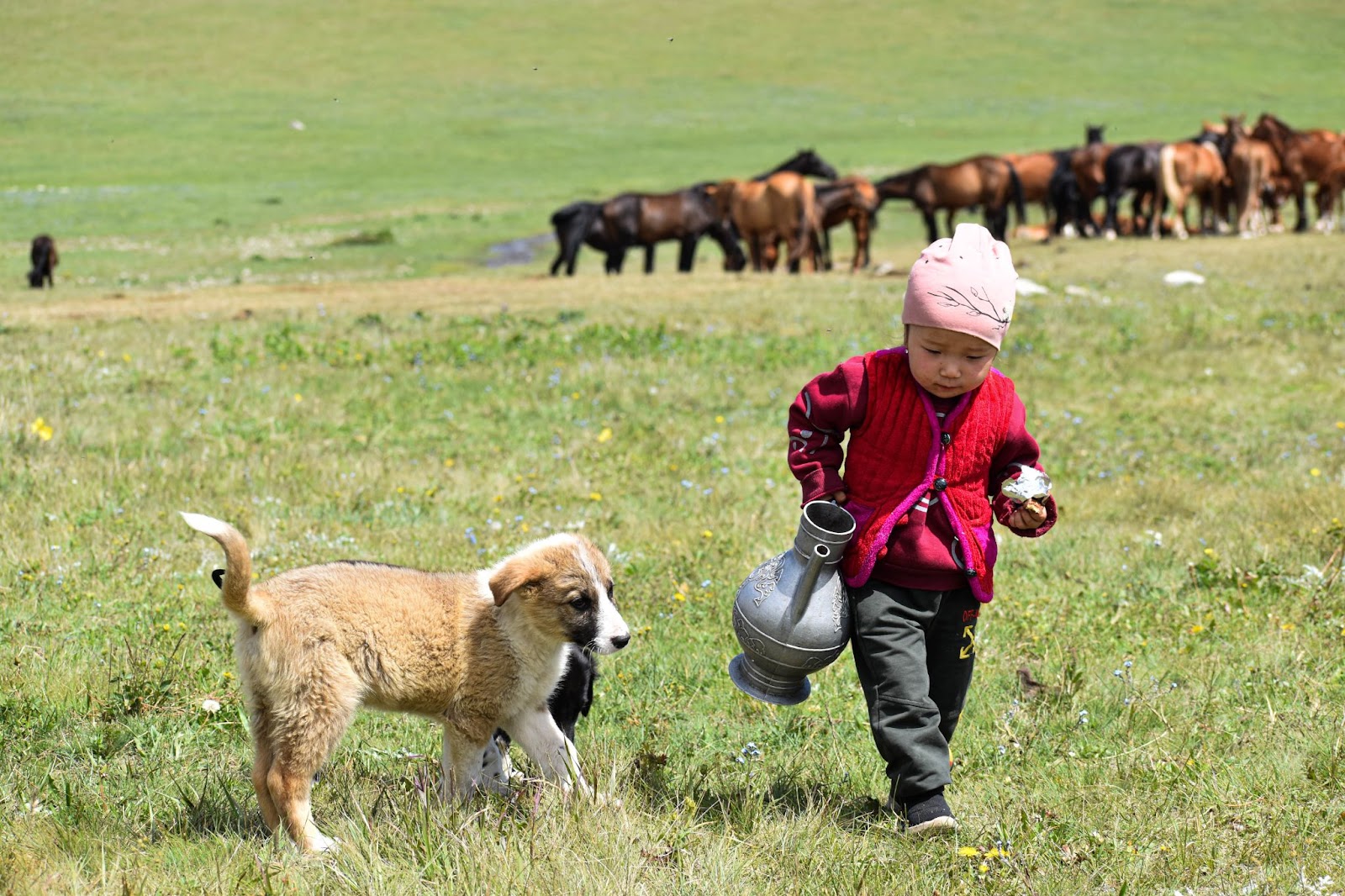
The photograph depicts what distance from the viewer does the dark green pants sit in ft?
13.8

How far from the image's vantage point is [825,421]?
439 centimetres

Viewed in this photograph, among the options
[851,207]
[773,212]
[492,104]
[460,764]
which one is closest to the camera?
[460,764]

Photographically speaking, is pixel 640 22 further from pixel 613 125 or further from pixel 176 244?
pixel 176 244

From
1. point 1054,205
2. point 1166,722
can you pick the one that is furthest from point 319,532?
point 1054,205

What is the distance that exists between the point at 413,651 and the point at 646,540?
3.32 m

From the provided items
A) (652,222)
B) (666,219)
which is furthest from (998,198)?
(652,222)

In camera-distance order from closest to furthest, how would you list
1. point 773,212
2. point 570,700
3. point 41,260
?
point 570,700 < point 41,260 < point 773,212

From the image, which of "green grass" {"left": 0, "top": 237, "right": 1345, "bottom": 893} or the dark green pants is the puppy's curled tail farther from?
the dark green pants

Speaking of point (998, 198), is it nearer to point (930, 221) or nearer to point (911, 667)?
point (930, 221)

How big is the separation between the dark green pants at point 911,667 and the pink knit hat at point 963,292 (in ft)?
2.92

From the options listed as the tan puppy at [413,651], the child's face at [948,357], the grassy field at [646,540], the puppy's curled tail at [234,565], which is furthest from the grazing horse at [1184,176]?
the puppy's curled tail at [234,565]

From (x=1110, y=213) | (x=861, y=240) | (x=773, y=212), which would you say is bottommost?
(x=861, y=240)

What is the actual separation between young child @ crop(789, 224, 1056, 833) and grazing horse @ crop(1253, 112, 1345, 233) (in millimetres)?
30330

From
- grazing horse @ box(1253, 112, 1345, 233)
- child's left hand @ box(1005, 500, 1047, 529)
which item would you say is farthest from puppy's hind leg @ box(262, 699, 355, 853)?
grazing horse @ box(1253, 112, 1345, 233)
